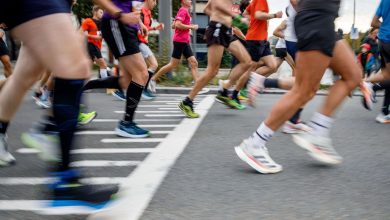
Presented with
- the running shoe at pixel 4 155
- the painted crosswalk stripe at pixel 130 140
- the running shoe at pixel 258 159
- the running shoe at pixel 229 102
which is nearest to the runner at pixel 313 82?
the running shoe at pixel 258 159

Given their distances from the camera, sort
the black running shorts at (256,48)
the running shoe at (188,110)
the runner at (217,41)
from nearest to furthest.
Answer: the runner at (217,41), the running shoe at (188,110), the black running shorts at (256,48)

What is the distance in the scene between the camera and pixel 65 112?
7.77 ft

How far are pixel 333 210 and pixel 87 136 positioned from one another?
2947 millimetres

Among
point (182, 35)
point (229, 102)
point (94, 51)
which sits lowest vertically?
point (94, 51)

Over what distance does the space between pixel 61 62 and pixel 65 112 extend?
0.24 m

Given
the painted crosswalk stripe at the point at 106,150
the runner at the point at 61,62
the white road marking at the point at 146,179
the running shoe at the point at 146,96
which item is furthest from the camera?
the running shoe at the point at 146,96

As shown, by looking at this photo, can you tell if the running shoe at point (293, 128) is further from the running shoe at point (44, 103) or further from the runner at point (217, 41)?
the running shoe at point (44, 103)

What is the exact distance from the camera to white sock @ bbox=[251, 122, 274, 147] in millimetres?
3521

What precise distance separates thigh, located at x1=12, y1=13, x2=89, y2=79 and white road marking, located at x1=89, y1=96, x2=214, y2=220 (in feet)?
2.37

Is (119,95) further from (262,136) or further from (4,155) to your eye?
(262,136)

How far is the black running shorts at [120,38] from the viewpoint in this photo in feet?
14.9

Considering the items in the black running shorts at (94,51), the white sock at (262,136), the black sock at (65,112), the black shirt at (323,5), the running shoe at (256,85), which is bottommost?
the black running shorts at (94,51)

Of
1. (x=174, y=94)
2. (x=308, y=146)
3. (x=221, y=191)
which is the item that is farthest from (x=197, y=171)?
(x=174, y=94)

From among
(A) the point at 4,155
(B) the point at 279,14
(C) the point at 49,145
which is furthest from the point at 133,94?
(B) the point at 279,14
